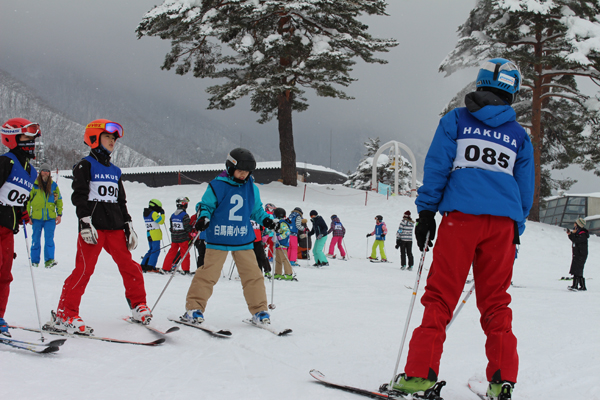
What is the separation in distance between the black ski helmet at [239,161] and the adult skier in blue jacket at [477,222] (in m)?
2.02

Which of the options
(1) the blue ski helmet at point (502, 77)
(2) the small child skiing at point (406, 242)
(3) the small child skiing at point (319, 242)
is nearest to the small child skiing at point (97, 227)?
(1) the blue ski helmet at point (502, 77)

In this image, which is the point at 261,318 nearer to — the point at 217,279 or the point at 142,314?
the point at 217,279

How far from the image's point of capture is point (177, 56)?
21.5 meters

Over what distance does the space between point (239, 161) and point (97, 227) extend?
4.66ft

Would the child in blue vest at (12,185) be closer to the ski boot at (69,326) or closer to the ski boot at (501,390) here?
the ski boot at (69,326)

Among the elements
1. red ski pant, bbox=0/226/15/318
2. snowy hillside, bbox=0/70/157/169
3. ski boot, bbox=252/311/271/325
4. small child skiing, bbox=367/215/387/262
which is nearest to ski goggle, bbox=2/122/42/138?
red ski pant, bbox=0/226/15/318

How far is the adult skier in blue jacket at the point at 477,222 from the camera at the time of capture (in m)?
2.45

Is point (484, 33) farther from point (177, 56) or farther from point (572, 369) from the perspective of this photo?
point (572, 369)

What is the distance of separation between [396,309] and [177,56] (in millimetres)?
19247

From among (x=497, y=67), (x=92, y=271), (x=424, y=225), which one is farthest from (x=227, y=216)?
(x=497, y=67)

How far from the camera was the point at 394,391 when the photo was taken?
2.45 m

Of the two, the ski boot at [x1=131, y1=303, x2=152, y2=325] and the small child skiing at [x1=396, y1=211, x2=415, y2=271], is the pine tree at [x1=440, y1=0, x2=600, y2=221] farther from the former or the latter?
the ski boot at [x1=131, y1=303, x2=152, y2=325]

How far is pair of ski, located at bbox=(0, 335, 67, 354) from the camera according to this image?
2994 millimetres

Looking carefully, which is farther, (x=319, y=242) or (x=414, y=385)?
(x=319, y=242)
